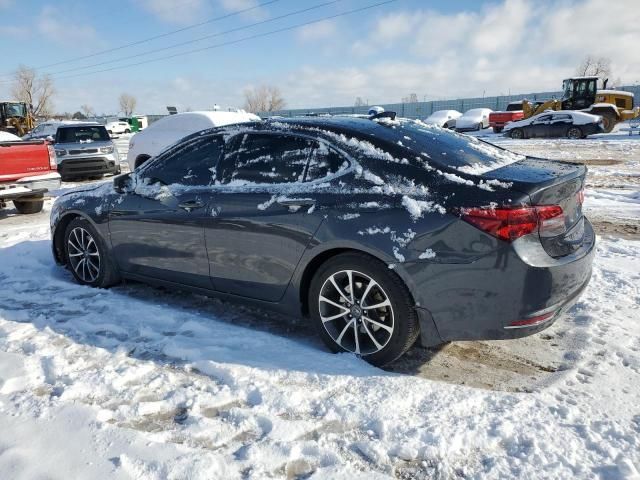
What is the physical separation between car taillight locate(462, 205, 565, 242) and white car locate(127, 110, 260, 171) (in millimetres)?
8556

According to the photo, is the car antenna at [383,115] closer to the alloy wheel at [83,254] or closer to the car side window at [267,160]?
the car side window at [267,160]

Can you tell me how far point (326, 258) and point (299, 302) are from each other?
400 millimetres

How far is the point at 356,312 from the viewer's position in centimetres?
335

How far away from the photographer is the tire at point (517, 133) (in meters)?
25.7

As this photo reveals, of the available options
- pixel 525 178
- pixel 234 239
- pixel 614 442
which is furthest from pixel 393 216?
pixel 614 442

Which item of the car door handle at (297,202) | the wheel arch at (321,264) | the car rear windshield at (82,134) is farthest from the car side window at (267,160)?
the car rear windshield at (82,134)

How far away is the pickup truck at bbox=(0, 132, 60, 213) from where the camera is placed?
323 inches

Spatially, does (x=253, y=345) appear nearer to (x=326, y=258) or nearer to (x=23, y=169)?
(x=326, y=258)

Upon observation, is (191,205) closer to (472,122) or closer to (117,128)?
(472,122)

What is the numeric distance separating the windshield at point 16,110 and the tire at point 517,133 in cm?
3080

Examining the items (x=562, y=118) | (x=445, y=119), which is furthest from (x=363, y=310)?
(x=445, y=119)

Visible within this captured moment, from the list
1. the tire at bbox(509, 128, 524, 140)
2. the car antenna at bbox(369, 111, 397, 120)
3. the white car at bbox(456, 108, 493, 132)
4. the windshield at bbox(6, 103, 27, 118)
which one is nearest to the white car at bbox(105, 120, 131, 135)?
the windshield at bbox(6, 103, 27, 118)

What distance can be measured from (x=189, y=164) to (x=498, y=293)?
2.71m

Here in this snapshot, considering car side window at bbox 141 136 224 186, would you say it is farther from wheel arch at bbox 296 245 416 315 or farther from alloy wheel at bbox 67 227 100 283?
wheel arch at bbox 296 245 416 315
